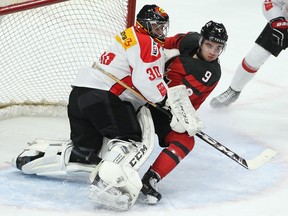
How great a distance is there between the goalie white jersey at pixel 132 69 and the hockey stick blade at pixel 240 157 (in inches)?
10.8

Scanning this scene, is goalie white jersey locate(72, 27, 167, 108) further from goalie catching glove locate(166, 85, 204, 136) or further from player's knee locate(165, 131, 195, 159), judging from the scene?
player's knee locate(165, 131, 195, 159)

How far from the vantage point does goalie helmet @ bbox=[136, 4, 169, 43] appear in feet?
8.69

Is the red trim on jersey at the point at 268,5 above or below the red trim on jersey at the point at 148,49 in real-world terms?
below

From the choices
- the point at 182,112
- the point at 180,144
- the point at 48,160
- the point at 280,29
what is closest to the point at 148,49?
the point at 182,112

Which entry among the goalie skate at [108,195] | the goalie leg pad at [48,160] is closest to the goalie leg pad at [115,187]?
the goalie skate at [108,195]

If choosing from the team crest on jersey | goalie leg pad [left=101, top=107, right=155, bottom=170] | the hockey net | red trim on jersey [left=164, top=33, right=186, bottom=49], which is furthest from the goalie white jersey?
the hockey net

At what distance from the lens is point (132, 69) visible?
2611mm

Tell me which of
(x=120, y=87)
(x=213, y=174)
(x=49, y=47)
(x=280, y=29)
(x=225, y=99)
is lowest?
(x=49, y=47)

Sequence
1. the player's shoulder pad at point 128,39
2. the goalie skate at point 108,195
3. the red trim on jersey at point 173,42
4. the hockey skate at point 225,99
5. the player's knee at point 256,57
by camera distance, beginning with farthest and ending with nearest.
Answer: the hockey skate at point 225,99
the player's knee at point 256,57
the red trim on jersey at point 173,42
the player's shoulder pad at point 128,39
the goalie skate at point 108,195

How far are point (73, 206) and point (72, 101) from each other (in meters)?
0.42

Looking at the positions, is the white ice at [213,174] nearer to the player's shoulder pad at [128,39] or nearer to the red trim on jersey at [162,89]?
the red trim on jersey at [162,89]

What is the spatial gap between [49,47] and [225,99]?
Result: 3.22 feet

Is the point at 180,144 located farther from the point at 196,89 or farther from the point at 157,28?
the point at 157,28

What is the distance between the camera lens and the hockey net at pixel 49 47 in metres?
3.54
